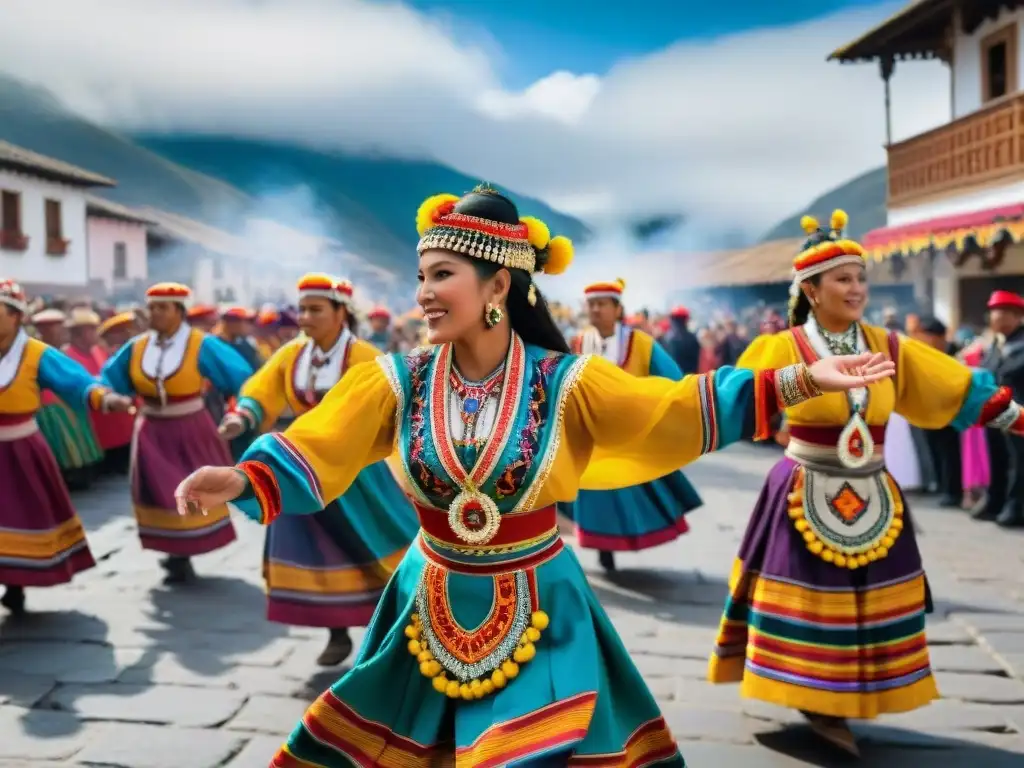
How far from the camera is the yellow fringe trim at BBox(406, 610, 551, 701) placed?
2609 millimetres

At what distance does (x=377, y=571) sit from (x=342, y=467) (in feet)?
7.69

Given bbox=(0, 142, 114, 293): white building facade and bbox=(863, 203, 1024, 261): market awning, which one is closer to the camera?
bbox=(863, 203, 1024, 261): market awning

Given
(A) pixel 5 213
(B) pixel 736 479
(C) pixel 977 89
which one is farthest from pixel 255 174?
(B) pixel 736 479

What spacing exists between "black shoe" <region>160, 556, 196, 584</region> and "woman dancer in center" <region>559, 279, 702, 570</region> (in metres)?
2.56

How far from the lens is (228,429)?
4.95 metres

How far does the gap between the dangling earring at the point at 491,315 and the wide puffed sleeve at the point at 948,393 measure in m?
2.00

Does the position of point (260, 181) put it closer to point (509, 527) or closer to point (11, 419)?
point (11, 419)

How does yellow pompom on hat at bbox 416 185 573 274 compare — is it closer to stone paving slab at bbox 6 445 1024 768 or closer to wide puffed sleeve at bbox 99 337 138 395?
stone paving slab at bbox 6 445 1024 768

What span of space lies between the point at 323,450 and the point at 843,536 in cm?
214

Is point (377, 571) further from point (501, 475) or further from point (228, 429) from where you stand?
point (501, 475)

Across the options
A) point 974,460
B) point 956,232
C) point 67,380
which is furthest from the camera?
point 956,232

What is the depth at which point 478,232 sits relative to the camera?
277 centimetres

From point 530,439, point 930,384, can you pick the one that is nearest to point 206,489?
point 530,439

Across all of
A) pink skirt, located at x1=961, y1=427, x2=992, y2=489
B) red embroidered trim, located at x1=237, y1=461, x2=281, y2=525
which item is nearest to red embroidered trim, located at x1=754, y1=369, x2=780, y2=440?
red embroidered trim, located at x1=237, y1=461, x2=281, y2=525
